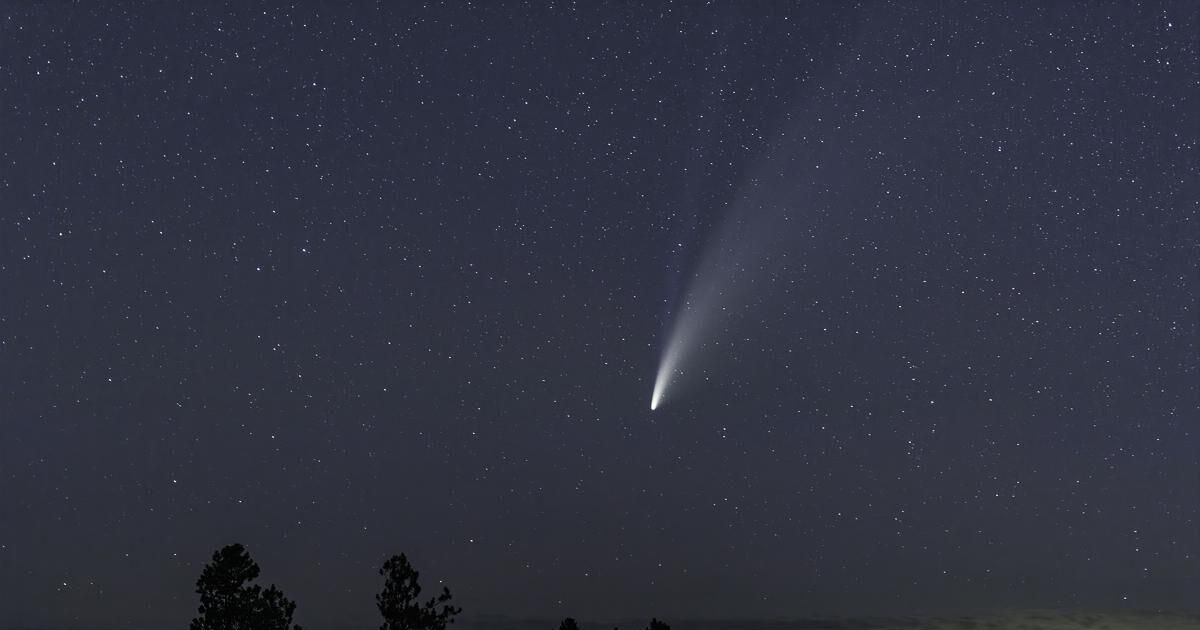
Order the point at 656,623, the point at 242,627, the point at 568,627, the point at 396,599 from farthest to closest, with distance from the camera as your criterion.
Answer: the point at 656,623 < the point at 568,627 < the point at 396,599 < the point at 242,627

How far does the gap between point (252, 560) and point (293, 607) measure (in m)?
2.11

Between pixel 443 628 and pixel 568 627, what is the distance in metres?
5.57

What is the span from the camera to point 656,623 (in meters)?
44.2

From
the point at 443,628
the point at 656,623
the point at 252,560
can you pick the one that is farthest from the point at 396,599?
the point at 656,623

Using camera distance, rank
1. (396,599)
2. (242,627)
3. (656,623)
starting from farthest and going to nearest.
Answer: (656,623) < (396,599) < (242,627)

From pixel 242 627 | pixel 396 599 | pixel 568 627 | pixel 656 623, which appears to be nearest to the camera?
pixel 242 627

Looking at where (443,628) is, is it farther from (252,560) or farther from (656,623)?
(656,623)

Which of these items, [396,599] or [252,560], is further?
[396,599]

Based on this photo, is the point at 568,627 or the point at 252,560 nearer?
the point at 252,560

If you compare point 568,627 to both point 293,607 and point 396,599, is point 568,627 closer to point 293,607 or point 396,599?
point 396,599

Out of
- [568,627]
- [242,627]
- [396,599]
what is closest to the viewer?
[242,627]

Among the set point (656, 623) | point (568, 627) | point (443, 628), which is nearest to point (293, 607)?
point (443, 628)

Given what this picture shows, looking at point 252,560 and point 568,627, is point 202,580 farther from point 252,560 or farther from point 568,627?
point 568,627

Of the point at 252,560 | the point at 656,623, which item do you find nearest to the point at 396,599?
the point at 252,560
